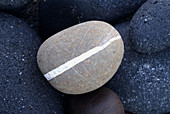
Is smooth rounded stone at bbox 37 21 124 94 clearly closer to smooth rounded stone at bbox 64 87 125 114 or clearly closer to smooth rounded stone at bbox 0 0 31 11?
smooth rounded stone at bbox 64 87 125 114

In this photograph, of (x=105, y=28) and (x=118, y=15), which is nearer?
(x=105, y=28)

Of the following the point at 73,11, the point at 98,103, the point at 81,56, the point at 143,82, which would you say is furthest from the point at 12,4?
the point at 143,82

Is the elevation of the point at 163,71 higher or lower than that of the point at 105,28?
lower

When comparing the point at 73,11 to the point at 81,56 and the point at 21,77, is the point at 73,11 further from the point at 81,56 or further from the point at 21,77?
the point at 21,77

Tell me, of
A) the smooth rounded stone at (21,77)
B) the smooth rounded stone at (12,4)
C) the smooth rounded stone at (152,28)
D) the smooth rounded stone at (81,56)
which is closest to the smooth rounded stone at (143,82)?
the smooth rounded stone at (152,28)

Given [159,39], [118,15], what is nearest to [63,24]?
[118,15]

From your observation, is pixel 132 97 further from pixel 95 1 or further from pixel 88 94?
pixel 95 1
